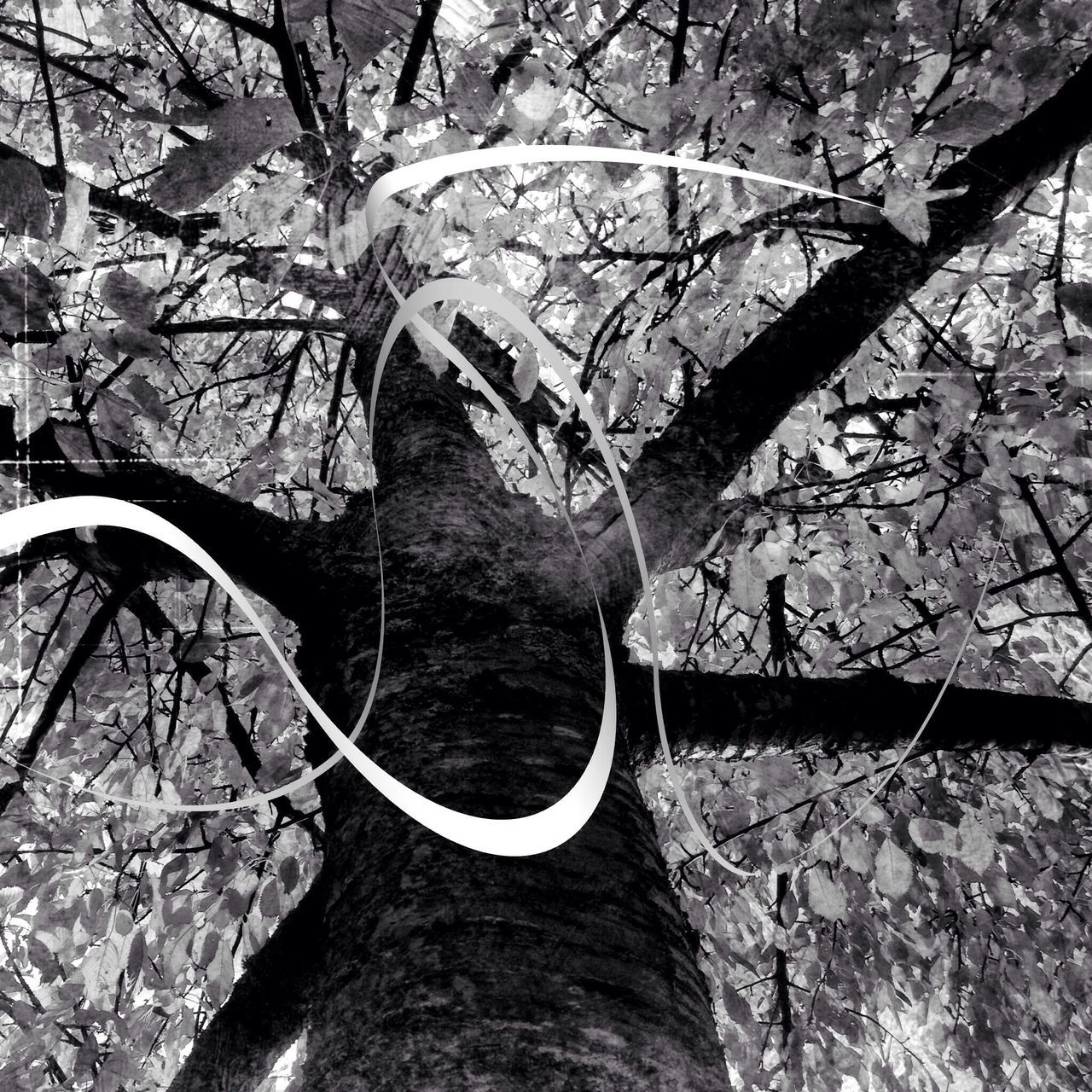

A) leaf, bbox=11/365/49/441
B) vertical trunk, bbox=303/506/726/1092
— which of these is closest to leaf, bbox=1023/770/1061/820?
vertical trunk, bbox=303/506/726/1092

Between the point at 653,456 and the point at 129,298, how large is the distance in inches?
45.7

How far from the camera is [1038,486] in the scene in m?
2.98

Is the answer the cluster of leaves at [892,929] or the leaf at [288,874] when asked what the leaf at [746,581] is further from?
the leaf at [288,874]

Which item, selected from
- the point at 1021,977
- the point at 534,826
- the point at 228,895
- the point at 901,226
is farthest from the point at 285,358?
the point at 1021,977

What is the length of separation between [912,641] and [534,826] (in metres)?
2.39

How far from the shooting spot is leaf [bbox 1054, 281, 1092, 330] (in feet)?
5.69

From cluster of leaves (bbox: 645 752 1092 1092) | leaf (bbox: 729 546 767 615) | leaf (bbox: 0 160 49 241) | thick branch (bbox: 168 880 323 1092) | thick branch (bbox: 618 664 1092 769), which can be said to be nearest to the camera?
leaf (bbox: 0 160 49 241)

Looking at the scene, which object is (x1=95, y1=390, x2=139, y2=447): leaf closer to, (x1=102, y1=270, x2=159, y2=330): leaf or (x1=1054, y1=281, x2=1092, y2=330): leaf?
(x1=102, y1=270, x2=159, y2=330): leaf

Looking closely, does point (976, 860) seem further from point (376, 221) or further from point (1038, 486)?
point (376, 221)

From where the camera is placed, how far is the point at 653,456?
1.99 meters

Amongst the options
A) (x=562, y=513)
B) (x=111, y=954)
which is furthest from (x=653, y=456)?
(x=111, y=954)

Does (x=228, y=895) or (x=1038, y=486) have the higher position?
(x=1038, y=486)

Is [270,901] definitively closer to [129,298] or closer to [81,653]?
[81,653]

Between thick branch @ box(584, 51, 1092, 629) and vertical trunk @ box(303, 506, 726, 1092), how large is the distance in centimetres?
53
